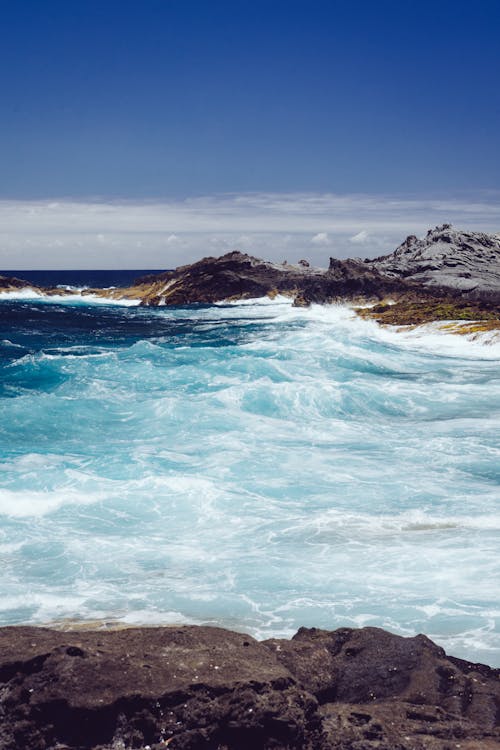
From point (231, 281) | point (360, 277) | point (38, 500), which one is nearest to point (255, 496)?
point (38, 500)

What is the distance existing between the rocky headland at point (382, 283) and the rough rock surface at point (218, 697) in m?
39.1

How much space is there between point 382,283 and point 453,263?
11.8m

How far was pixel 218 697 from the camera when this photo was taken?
210 inches

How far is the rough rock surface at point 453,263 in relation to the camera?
70.7 metres

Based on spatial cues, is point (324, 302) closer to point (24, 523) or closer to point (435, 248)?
point (435, 248)

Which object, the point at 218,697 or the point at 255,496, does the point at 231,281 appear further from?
the point at 218,697

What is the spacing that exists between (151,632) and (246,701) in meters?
1.59

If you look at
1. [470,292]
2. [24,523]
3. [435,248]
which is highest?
[435,248]

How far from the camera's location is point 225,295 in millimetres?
92438

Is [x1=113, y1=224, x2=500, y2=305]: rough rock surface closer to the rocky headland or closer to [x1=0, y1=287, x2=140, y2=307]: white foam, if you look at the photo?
the rocky headland

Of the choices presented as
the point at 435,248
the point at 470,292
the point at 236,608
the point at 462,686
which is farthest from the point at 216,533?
the point at 435,248

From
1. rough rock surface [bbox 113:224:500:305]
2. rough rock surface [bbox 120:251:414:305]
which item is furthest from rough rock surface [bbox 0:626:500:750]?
rough rock surface [bbox 120:251:414:305]

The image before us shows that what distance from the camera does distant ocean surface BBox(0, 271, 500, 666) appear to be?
9289 mm

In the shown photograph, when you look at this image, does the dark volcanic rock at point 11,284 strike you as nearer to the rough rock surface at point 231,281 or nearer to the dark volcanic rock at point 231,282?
the rough rock surface at point 231,281
